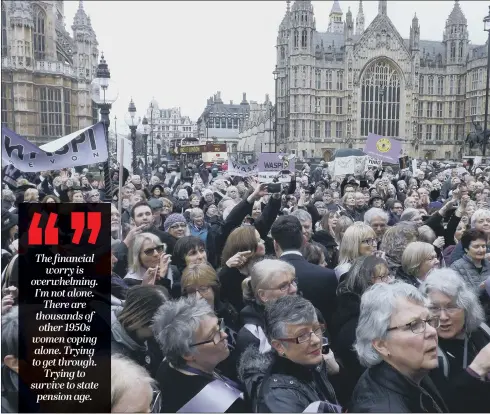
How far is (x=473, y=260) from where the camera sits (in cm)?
426

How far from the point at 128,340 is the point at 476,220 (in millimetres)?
3608

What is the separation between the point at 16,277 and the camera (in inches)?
129

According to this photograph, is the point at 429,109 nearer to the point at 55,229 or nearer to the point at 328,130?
the point at 328,130

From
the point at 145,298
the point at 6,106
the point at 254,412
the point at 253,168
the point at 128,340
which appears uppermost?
the point at 6,106

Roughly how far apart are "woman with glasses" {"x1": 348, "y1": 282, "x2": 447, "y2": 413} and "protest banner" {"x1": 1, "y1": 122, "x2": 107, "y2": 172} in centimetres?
413

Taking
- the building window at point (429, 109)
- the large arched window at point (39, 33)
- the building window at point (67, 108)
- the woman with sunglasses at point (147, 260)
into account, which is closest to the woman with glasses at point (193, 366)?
the woman with sunglasses at point (147, 260)

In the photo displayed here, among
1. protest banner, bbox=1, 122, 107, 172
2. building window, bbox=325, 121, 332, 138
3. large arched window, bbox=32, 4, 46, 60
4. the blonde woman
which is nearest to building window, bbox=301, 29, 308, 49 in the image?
building window, bbox=325, 121, 332, 138

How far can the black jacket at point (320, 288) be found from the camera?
3635mm

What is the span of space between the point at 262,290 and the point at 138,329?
30.7 inches

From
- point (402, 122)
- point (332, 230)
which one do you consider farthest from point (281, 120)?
point (332, 230)

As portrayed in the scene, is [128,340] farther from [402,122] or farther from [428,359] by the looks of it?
[402,122]

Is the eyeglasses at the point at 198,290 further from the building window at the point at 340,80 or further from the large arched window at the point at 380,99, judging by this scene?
the building window at the point at 340,80

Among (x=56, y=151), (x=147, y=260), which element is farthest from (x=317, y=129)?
(x=147, y=260)

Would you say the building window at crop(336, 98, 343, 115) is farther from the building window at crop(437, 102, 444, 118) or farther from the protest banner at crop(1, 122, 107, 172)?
the protest banner at crop(1, 122, 107, 172)
